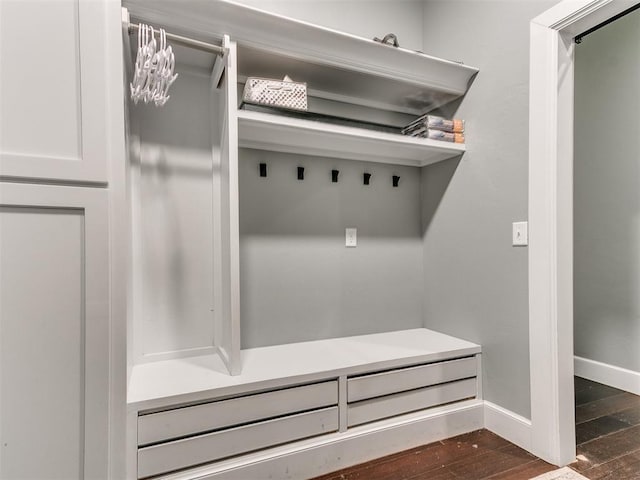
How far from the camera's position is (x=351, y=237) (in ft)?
7.16

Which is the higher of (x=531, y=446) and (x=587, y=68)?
(x=587, y=68)

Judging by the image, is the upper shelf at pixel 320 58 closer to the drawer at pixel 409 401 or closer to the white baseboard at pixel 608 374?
the drawer at pixel 409 401

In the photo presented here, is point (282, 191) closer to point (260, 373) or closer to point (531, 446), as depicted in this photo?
point (260, 373)

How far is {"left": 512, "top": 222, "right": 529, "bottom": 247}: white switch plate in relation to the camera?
167cm

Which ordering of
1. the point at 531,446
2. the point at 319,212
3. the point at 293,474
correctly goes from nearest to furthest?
the point at 293,474 < the point at 531,446 < the point at 319,212

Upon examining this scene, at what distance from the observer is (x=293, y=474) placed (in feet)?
4.84

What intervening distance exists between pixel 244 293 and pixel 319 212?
25.1 inches

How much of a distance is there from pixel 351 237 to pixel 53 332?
1.55 meters

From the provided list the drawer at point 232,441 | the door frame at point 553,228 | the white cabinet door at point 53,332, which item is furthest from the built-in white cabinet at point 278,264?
the door frame at point 553,228

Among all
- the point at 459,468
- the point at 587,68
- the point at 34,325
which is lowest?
the point at 459,468

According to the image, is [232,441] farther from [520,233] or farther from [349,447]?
[520,233]

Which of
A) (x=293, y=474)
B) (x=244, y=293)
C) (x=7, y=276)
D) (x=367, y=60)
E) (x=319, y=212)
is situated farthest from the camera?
(x=319, y=212)

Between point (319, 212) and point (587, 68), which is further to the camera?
point (587, 68)

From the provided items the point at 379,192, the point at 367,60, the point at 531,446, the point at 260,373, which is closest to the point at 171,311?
the point at 260,373
